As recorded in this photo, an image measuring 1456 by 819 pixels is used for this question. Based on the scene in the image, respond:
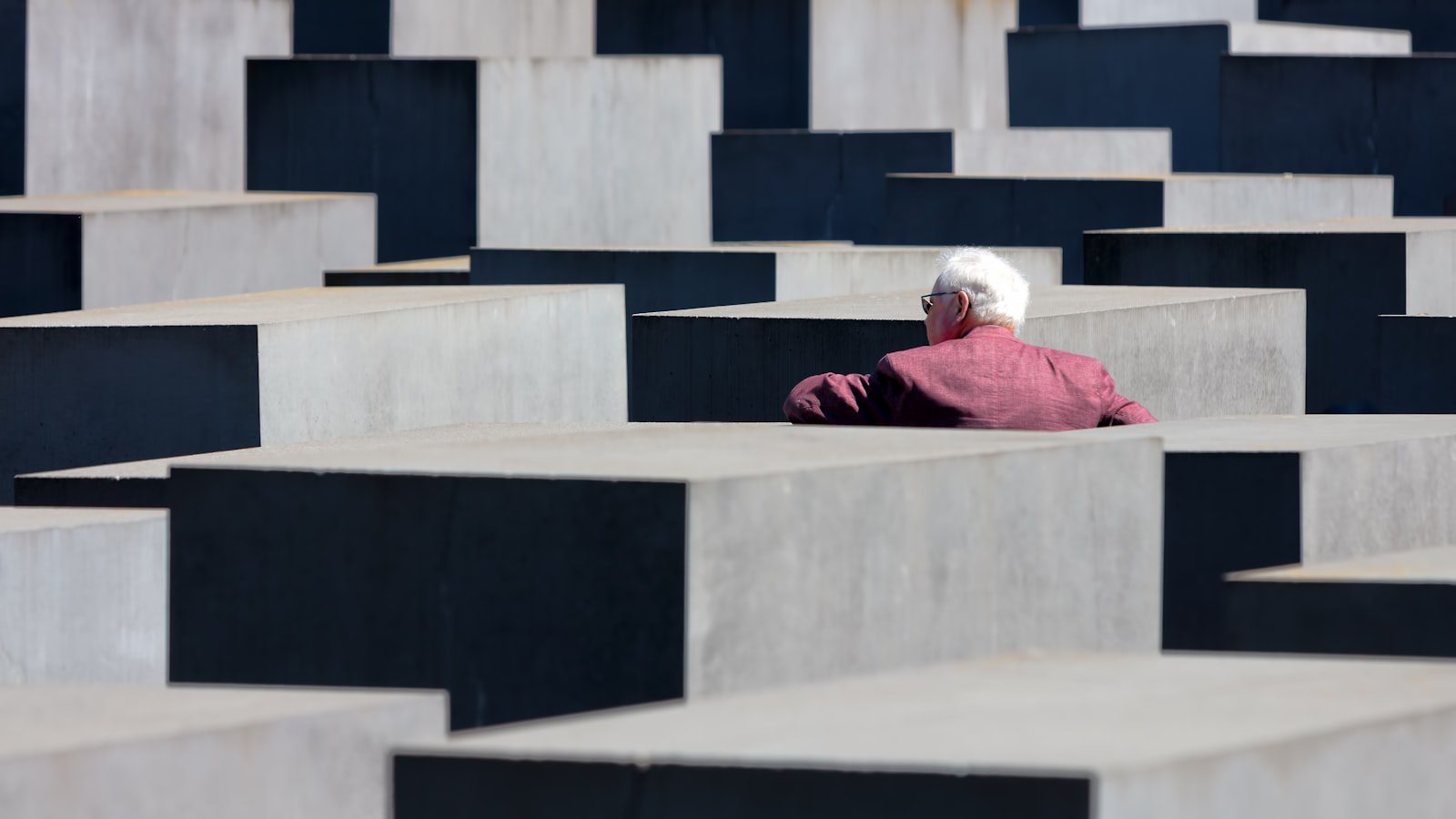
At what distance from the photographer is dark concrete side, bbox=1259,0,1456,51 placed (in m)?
22.7

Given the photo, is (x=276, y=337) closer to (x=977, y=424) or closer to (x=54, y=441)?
(x=54, y=441)

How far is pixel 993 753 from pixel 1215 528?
2.57 metres

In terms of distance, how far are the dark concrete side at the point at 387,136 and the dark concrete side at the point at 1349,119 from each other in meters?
5.75

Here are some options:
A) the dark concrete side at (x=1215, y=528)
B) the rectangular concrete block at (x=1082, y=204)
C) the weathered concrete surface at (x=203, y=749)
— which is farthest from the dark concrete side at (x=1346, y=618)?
the rectangular concrete block at (x=1082, y=204)

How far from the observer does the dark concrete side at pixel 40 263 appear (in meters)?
10.9

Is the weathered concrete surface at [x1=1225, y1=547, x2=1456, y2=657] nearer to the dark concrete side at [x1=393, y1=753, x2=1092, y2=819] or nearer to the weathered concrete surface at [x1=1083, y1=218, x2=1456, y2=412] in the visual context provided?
the dark concrete side at [x1=393, y1=753, x2=1092, y2=819]

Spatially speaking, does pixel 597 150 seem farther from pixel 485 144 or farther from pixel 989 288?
pixel 989 288

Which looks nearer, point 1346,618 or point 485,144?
Answer: point 1346,618

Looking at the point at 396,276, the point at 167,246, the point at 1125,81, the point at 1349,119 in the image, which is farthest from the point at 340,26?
the point at 1349,119

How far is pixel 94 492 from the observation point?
623cm

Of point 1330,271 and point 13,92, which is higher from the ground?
point 13,92

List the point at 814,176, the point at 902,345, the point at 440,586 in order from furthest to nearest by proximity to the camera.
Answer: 1. the point at 814,176
2. the point at 902,345
3. the point at 440,586

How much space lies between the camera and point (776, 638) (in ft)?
13.3

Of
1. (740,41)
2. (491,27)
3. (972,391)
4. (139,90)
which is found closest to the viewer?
(972,391)
